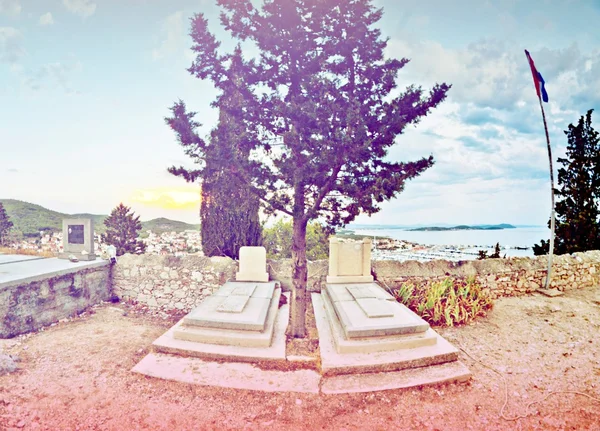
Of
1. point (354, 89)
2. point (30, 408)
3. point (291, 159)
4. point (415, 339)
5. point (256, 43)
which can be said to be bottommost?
point (30, 408)

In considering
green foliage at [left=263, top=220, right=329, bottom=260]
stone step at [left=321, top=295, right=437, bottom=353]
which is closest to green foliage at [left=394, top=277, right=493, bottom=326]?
stone step at [left=321, top=295, right=437, bottom=353]

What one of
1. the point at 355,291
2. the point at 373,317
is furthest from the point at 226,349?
the point at 355,291

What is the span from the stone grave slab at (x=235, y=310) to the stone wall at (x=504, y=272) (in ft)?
10.1

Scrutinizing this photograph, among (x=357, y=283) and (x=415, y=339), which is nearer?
(x=415, y=339)

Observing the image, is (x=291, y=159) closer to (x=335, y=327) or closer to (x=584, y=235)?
(x=335, y=327)

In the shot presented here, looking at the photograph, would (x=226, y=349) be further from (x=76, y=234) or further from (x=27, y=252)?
(x=27, y=252)

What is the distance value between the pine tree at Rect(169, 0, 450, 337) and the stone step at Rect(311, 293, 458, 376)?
96cm

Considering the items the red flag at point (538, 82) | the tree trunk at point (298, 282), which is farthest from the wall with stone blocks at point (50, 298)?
the red flag at point (538, 82)

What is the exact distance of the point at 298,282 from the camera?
17.8 ft

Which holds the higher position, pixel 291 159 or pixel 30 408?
pixel 291 159

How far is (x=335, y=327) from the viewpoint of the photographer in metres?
5.32

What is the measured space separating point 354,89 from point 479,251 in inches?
336

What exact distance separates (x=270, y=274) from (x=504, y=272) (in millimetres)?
5983

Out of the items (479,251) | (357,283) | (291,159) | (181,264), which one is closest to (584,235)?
(479,251)
